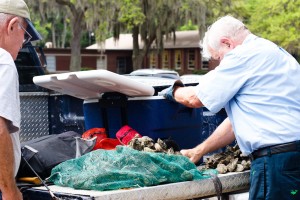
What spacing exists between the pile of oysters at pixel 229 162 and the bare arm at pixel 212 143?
7cm

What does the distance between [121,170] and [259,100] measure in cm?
104

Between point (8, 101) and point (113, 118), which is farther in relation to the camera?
point (113, 118)

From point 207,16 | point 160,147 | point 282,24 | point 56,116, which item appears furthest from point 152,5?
point 160,147

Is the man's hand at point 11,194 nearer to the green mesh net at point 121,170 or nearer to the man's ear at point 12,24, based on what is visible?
the green mesh net at point 121,170

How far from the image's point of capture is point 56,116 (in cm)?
716

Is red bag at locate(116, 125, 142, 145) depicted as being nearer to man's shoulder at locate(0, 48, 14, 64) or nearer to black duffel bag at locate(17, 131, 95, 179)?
black duffel bag at locate(17, 131, 95, 179)

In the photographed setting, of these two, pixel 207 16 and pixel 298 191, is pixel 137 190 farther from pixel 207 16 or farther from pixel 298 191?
pixel 207 16

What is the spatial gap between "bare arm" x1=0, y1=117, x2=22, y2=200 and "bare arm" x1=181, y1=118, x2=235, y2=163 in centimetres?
166

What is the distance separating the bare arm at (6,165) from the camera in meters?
3.43

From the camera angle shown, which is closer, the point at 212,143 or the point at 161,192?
the point at 161,192

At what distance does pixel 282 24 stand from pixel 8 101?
121 feet

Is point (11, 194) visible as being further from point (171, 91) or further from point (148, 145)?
point (171, 91)

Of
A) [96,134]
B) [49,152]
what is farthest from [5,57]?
[96,134]

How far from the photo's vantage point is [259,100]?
4.40m
